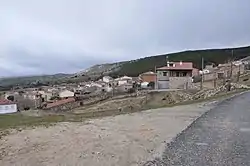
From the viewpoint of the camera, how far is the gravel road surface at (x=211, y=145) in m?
7.14

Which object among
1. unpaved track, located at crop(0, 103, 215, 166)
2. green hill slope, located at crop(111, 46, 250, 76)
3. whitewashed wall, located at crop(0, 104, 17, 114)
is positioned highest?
green hill slope, located at crop(111, 46, 250, 76)

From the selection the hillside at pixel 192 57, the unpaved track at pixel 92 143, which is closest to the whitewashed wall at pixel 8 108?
the unpaved track at pixel 92 143

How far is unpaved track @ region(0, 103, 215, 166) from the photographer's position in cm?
759

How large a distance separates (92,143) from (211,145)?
9.44 feet

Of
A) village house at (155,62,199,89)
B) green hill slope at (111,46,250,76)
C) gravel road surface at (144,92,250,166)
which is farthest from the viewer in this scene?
green hill slope at (111,46,250,76)

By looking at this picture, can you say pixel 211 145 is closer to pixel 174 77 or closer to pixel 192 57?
pixel 174 77

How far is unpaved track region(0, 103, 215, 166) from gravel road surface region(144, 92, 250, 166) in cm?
37

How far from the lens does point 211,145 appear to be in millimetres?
8758

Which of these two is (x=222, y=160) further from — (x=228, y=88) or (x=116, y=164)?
(x=228, y=88)

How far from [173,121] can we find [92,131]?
3.39m

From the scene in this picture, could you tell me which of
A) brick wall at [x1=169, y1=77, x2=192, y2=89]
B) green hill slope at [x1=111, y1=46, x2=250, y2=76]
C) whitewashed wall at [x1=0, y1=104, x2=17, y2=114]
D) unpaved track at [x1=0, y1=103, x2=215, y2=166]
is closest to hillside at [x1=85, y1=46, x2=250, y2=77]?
green hill slope at [x1=111, y1=46, x2=250, y2=76]

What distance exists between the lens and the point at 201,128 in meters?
11.5

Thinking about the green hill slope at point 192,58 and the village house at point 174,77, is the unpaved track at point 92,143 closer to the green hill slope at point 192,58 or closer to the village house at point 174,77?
the village house at point 174,77

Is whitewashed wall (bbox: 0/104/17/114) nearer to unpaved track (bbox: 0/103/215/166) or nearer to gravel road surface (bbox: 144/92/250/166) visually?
unpaved track (bbox: 0/103/215/166)
